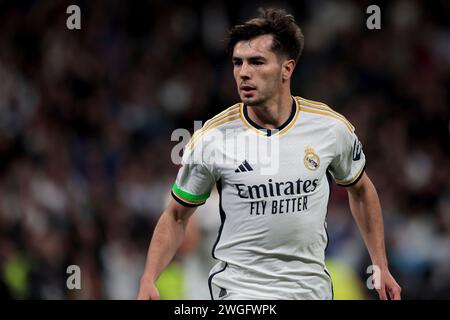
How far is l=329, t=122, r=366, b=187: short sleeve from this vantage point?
197 inches

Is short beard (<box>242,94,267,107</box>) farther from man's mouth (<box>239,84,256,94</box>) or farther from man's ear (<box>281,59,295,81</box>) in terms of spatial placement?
man's ear (<box>281,59,295,81</box>)

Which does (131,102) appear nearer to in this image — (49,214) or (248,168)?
(49,214)

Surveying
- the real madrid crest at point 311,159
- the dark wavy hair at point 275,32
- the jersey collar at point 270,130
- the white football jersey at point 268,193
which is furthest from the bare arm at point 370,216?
the dark wavy hair at point 275,32

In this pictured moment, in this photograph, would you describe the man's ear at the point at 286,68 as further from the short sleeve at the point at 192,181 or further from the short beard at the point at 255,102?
the short sleeve at the point at 192,181

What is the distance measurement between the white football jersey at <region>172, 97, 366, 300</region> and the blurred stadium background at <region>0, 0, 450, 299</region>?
2352 millimetres

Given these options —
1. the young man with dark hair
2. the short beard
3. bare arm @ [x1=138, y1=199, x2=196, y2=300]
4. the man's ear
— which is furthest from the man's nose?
bare arm @ [x1=138, y1=199, x2=196, y2=300]

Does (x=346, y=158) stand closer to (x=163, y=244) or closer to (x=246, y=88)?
(x=246, y=88)

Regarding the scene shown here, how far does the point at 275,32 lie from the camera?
4.88 meters

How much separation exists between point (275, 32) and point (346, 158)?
0.81 metres

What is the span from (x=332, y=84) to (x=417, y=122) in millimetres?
1097

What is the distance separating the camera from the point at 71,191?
9.70 m

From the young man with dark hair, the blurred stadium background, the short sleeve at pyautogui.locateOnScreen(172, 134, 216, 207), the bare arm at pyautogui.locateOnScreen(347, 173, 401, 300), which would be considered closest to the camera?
the young man with dark hair

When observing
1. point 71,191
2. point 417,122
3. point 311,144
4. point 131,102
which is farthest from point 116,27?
point 311,144

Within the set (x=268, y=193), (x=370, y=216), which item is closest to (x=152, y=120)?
(x=370, y=216)
